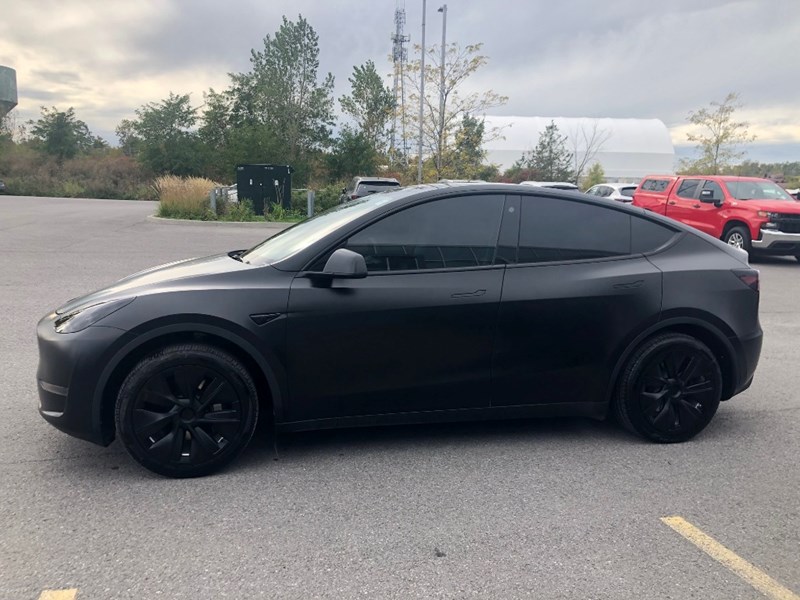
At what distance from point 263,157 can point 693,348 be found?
3583cm

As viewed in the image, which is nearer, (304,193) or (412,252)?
(412,252)

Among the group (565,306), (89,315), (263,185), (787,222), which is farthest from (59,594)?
(263,185)

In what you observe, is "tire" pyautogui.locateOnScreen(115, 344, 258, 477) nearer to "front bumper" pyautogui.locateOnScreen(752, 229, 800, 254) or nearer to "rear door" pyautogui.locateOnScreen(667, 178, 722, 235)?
"front bumper" pyautogui.locateOnScreen(752, 229, 800, 254)

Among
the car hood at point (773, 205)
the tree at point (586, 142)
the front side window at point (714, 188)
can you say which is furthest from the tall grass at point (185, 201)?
the tree at point (586, 142)

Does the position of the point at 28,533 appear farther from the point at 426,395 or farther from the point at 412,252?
the point at 412,252

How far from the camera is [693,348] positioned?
399 centimetres

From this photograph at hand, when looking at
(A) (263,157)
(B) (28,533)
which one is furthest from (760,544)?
(A) (263,157)

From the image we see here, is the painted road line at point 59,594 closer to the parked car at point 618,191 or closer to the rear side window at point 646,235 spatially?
the rear side window at point 646,235

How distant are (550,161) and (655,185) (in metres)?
30.6

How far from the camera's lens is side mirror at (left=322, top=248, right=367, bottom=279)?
11.3ft

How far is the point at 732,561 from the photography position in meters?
2.76

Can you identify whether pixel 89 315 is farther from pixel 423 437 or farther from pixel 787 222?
pixel 787 222

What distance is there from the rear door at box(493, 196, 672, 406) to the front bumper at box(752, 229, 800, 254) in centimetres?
1159

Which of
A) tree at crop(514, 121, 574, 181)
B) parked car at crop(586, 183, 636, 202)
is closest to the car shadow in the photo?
parked car at crop(586, 183, 636, 202)
